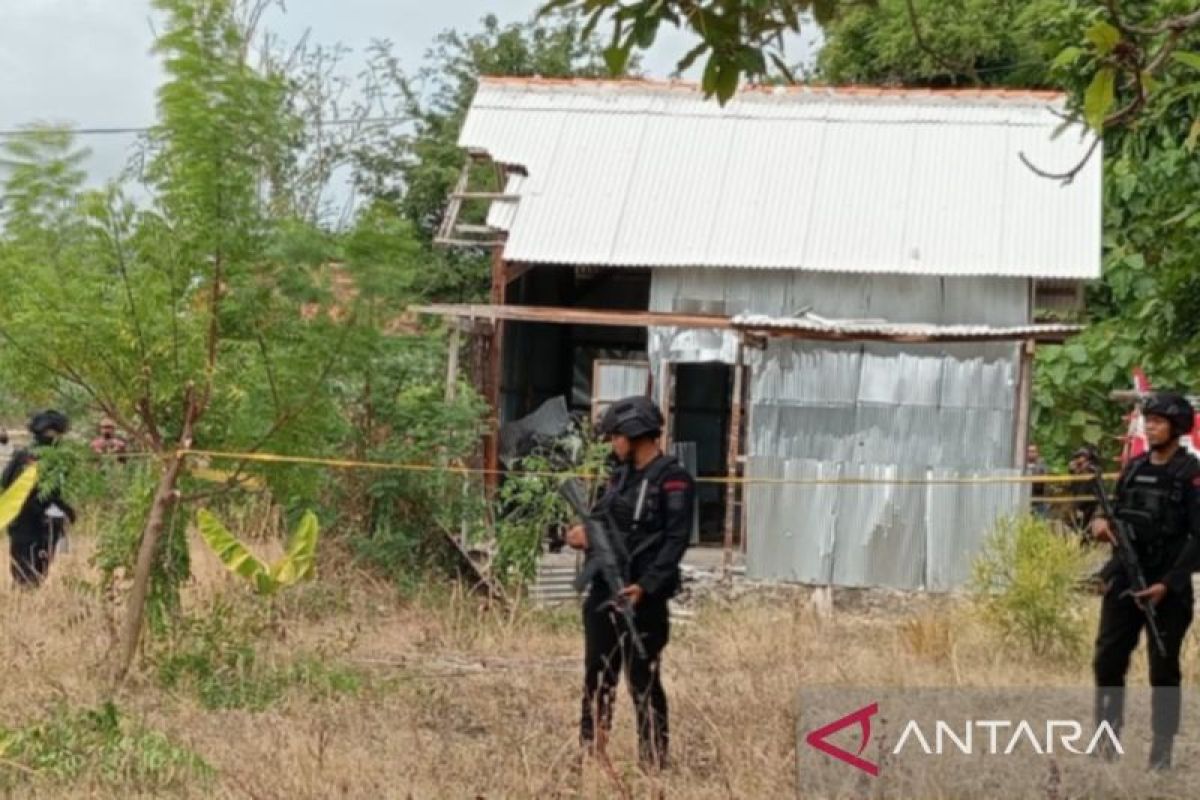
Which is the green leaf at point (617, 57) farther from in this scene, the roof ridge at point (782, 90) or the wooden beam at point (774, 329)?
the roof ridge at point (782, 90)

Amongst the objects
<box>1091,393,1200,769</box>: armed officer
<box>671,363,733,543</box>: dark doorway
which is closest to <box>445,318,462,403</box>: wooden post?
<box>671,363,733,543</box>: dark doorway

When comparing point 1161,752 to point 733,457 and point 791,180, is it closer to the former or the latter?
point 733,457

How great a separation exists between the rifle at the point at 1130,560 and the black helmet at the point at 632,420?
1.98 m

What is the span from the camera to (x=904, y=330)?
561 inches

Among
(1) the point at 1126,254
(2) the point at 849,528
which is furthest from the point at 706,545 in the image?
(1) the point at 1126,254

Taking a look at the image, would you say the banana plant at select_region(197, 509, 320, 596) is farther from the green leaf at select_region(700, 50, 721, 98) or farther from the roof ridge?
the roof ridge

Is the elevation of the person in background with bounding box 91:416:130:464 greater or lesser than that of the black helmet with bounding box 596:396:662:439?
lesser

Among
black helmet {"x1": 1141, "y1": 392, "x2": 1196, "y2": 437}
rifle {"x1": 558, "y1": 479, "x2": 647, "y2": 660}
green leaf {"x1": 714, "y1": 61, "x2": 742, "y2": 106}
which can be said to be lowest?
rifle {"x1": 558, "y1": 479, "x2": 647, "y2": 660}

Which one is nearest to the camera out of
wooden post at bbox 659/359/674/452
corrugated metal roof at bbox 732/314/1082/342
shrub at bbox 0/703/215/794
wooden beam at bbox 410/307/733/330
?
shrub at bbox 0/703/215/794

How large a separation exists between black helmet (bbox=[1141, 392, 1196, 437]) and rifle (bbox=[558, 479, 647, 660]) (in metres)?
2.42

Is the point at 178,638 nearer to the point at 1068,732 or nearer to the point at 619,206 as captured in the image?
the point at 1068,732

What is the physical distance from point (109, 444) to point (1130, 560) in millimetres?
6385

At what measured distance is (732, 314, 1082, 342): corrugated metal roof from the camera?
13.9 metres

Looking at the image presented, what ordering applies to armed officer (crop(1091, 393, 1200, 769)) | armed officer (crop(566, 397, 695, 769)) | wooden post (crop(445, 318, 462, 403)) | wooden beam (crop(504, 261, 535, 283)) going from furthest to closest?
wooden beam (crop(504, 261, 535, 283)) < wooden post (crop(445, 318, 462, 403)) < armed officer (crop(1091, 393, 1200, 769)) < armed officer (crop(566, 397, 695, 769))
